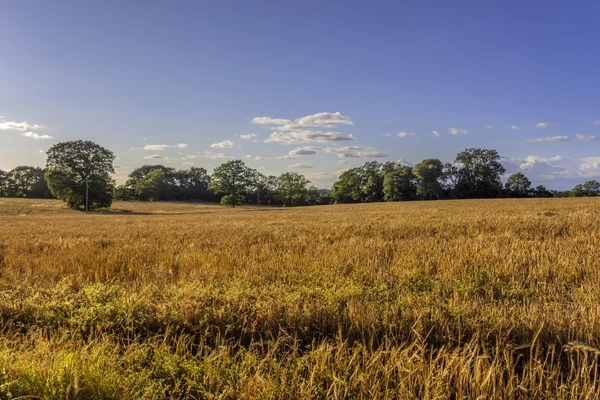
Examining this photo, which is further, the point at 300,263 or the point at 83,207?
the point at 83,207

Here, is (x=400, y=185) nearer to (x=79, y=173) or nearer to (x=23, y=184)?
(x=79, y=173)

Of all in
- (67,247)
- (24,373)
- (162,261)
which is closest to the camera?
(24,373)

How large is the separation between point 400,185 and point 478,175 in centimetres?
2683

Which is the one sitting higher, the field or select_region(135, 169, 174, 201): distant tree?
select_region(135, 169, 174, 201): distant tree

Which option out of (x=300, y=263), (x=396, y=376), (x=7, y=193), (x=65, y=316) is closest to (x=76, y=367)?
(x=65, y=316)

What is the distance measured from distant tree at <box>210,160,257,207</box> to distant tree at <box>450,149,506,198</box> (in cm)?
6739

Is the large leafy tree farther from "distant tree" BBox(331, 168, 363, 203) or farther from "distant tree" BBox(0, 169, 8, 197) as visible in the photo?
"distant tree" BBox(331, 168, 363, 203)

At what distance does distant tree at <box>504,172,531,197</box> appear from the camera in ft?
336

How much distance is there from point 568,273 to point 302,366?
4.88 metres

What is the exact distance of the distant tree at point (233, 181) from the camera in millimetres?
88056

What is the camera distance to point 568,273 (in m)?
5.10

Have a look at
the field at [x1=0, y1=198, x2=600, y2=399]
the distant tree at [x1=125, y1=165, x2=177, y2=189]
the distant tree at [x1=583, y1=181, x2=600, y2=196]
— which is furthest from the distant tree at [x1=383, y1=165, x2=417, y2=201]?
the field at [x1=0, y1=198, x2=600, y2=399]

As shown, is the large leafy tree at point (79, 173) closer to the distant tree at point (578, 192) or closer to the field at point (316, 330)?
the field at point (316, 330)

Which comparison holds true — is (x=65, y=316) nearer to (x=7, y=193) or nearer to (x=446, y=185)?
(x=446, y=185)
